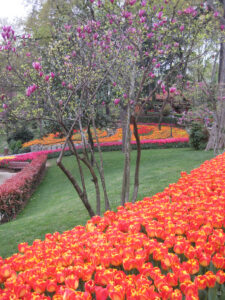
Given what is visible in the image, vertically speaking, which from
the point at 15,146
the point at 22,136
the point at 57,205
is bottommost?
the point at 15,146

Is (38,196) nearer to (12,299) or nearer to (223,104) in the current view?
(223,104)

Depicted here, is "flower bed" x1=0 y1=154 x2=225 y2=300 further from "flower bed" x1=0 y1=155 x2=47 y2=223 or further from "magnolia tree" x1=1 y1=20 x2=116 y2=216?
"flower bed" x1=0 y1=155 x2=47 y2=223

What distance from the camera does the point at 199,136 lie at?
53.3ft

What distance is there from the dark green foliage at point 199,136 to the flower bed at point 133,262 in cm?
1382

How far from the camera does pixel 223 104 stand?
498 inches

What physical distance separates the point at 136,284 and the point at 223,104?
12.2 meters

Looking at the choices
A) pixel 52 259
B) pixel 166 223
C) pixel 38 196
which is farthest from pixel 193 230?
pixel 38 196

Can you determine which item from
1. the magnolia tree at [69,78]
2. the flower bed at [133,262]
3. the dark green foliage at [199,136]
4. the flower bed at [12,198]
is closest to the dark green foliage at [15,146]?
the dark green foliage at [199,136]

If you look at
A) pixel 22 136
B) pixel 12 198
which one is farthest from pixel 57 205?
pixel 22 136

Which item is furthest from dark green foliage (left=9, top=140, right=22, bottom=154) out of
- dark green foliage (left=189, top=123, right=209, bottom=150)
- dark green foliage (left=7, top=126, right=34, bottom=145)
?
dark green foliage (left=189, top=123, right=209, bottom=150)

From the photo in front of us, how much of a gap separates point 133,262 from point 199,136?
49.8ft

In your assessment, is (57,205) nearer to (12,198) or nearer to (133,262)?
(12,198)

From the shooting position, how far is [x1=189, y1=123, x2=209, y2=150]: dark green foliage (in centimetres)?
1620

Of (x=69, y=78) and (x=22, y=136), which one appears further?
(x=22, y=136)
